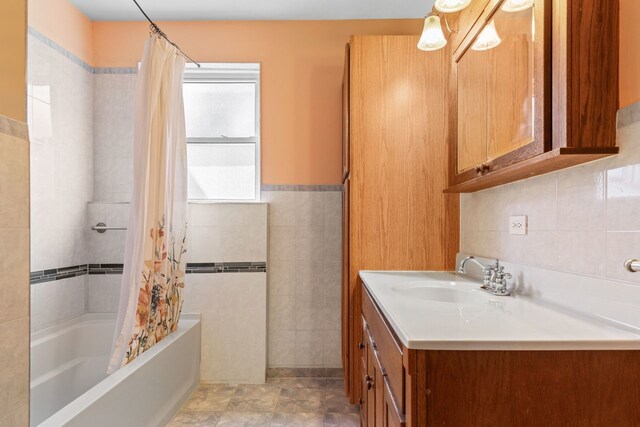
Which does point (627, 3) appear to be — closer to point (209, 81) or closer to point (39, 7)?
point (209, 81)

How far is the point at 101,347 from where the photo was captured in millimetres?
2211

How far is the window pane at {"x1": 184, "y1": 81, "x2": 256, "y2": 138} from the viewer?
2543mm

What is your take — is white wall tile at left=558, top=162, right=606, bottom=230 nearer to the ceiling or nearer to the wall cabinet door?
the wall cabinet door

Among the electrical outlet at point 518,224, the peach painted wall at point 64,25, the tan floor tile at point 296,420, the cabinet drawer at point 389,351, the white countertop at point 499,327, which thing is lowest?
the tan floor tile at point 296,420

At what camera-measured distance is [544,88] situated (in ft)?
3.16

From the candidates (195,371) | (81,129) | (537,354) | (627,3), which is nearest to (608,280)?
(537,354)

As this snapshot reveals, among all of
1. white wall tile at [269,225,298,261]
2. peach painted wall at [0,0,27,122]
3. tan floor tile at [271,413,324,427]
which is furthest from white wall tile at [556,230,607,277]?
peach painted wall at [0,0,27,122]

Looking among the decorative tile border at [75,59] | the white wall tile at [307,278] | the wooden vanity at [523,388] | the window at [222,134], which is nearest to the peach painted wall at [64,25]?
the decorative tile border at [75,59]

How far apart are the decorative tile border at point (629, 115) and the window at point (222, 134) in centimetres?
205

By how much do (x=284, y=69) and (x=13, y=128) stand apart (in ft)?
5.76

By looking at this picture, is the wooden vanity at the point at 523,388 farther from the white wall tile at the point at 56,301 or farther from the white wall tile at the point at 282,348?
the white wall tile at the point at 56,301

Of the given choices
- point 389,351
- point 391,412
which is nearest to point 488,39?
point 389,351

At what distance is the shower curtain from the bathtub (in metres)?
→ 0.12

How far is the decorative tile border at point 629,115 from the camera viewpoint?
840 millimetres
